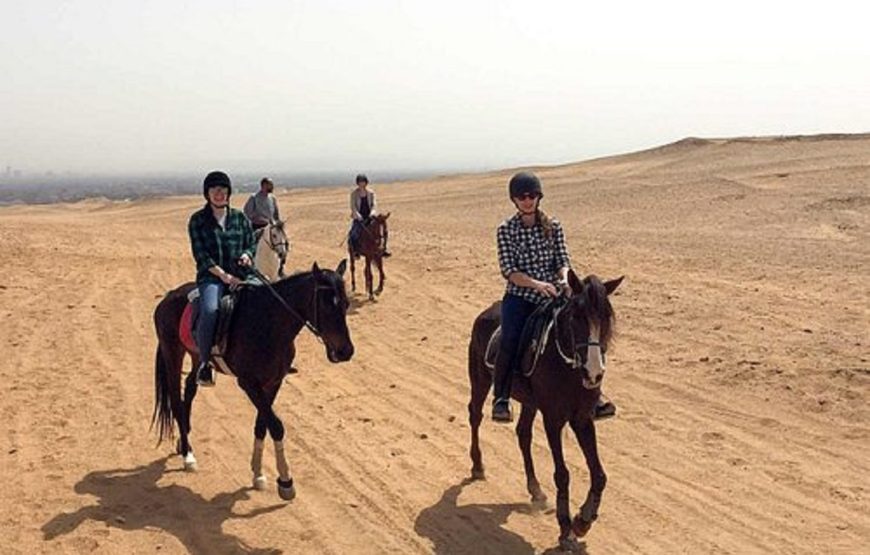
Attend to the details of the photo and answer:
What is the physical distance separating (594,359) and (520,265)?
4.82 ft

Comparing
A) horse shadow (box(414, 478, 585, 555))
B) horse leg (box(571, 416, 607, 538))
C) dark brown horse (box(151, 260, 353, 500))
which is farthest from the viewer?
dark brown horse (box(151, 260, 353, 500))

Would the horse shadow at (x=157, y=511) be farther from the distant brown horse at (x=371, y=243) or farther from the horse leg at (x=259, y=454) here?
the distant brown horse at (x=371, y=243)

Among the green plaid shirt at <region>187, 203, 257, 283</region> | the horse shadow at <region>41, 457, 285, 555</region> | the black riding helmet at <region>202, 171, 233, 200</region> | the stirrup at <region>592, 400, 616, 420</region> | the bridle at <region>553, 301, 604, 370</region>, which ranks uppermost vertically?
the black riding helmet at <region>202, 171, 233, 200</region>

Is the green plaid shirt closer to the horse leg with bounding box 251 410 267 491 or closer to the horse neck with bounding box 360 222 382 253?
the horse leg with bounding box 251 410 267 491

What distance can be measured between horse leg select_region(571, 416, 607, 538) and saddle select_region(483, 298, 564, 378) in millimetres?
621

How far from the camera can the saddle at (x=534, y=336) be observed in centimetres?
698

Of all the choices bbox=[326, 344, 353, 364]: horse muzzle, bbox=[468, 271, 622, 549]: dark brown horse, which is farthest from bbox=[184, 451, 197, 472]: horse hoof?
bbox=[468, 271, 622, 549]: dark brown horse

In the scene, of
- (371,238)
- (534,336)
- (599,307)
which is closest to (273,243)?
(371,238)

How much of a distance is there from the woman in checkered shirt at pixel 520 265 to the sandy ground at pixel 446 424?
1.29 m

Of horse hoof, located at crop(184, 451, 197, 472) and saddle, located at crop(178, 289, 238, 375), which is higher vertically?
saddle, located at crop(178, 289, 238, 375)

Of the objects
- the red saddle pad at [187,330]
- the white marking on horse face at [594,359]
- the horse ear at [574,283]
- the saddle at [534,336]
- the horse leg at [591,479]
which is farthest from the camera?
the red saddle pad at [187,330]

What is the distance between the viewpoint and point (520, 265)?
292 inches

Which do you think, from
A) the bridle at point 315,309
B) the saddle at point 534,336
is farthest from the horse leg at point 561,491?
the bridle at point 315,309

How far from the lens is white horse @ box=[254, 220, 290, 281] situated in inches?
607
